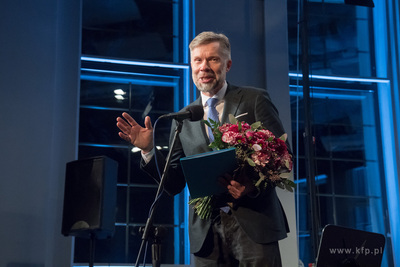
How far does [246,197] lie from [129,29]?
312 cm

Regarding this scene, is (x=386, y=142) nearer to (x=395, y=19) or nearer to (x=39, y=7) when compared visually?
(x=395, y=19)

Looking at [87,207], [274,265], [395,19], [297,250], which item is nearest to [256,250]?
[274,265]

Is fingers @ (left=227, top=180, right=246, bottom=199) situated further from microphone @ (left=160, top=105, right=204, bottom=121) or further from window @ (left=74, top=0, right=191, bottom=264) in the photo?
window @ (left=74, top=0, right=191, bottom=264)

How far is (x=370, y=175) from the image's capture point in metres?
5.35

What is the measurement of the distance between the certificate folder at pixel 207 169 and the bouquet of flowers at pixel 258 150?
0.08m

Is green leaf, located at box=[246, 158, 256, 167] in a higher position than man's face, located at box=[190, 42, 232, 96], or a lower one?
lower

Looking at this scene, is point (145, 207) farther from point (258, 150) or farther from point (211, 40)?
point (258, 150)

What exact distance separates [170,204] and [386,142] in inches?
88.1

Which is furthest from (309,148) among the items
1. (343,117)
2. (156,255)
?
(156,255)

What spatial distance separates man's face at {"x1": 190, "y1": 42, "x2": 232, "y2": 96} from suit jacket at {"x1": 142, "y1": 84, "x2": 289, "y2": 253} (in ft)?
0.29

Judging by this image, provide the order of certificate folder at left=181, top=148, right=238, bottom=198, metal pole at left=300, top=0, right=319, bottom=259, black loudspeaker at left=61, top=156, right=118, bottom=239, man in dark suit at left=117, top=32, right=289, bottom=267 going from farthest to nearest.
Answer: metal pole at left=300, top=0, right=319, bottom=259 < black loudspeaker at left=61, top=156, right=118, bottom=239 < man in dark suit at left=117, top=32, right=289, bottom=267 < certificate folder at left=181, top=148, right=238, bottom=198

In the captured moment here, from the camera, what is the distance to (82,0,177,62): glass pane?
5027 mm

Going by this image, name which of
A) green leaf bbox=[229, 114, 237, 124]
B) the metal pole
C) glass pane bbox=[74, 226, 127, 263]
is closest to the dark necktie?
green leaf bbox=[229, 114, 237, 124]

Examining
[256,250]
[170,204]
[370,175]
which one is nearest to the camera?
[256,250]
